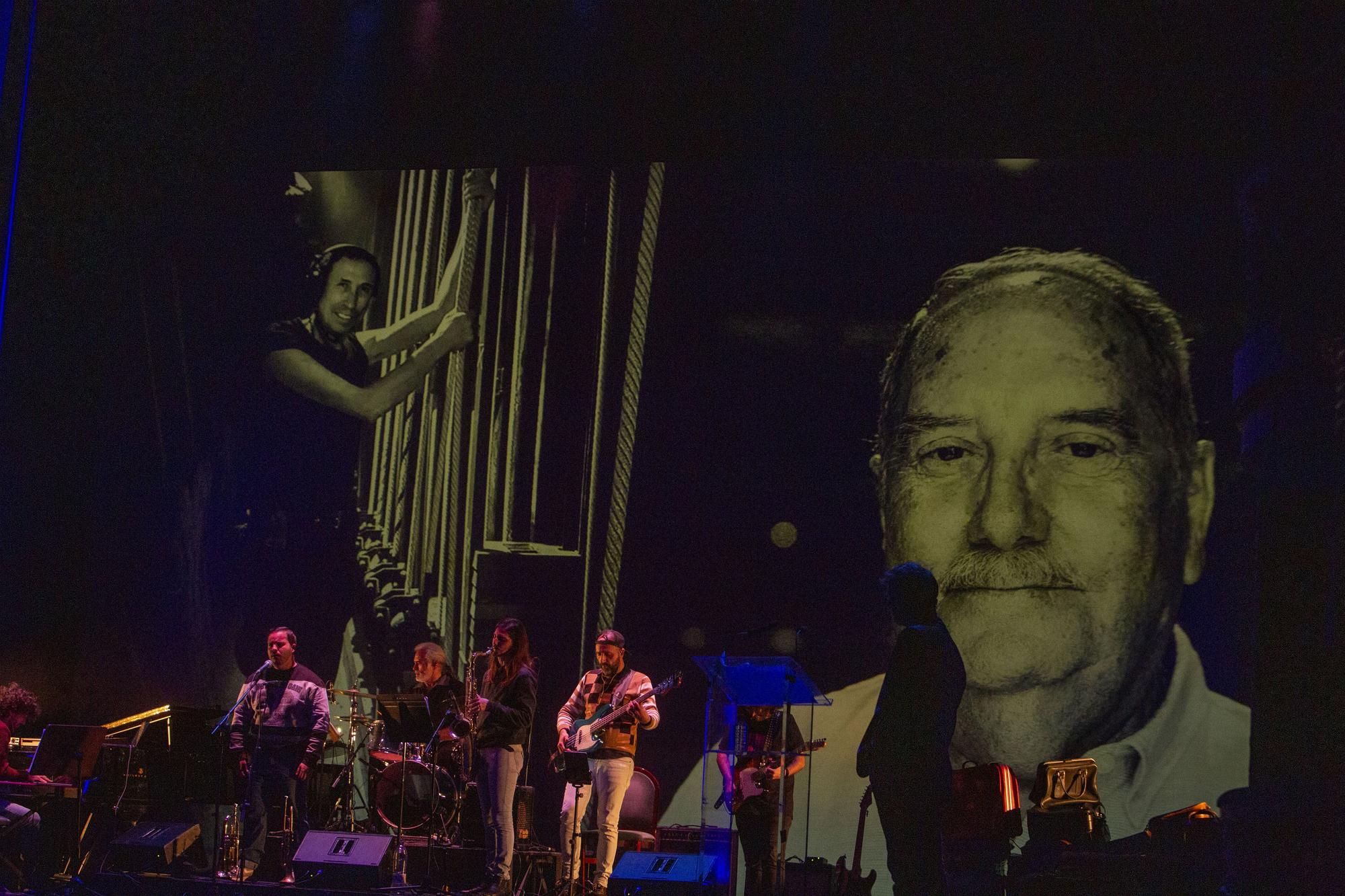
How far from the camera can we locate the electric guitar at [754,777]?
7.13 m

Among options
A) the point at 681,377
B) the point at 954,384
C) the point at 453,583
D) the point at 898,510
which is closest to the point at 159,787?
the point at 453,583

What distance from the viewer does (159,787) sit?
717cm

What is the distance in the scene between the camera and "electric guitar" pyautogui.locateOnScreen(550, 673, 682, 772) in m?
7.53

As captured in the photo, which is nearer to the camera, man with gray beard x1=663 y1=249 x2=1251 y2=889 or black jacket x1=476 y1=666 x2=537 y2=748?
black jacket x1=476 y1=666 x2=537 y2=748

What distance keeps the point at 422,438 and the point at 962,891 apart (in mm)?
4687

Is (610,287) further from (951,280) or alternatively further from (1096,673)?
(1096,673)

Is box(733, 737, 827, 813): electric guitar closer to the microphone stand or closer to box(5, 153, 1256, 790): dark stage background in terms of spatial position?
box(5, 153, 1256, 790): dark stage background

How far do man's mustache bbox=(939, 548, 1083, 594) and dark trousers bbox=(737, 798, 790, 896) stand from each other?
2.22 m

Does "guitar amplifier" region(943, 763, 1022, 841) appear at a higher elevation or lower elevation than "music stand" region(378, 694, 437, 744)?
lower

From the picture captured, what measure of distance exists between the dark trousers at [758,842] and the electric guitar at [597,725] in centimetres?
79

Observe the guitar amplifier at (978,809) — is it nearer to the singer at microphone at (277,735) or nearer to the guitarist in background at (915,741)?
the guitarist in background at (915,741)

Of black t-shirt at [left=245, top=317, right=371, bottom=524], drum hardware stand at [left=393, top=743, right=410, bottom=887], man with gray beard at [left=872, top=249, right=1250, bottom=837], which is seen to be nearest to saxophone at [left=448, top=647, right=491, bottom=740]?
drum hardware stand at [left=393, top=743, right=410, bottom=887]

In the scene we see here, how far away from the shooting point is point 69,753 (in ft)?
24.4

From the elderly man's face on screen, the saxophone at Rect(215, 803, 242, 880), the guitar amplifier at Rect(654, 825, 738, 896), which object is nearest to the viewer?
the guitar amplifier at Rect(654, 825, 738, 896)
